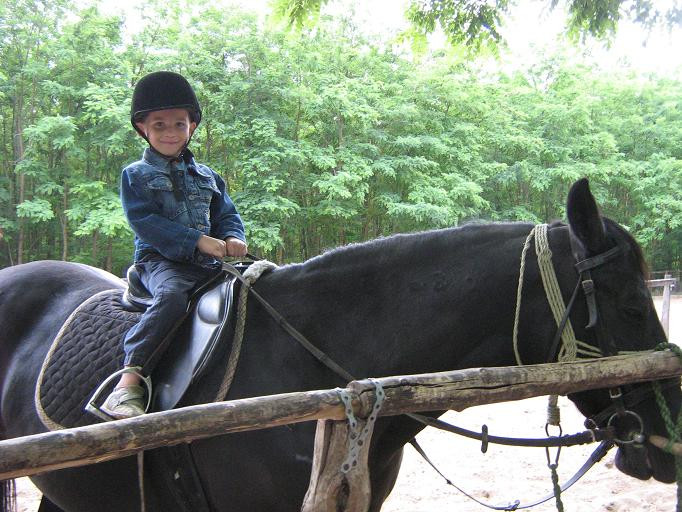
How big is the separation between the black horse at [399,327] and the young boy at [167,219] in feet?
0.88

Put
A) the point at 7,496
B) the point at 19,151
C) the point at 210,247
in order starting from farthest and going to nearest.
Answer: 1. the point at 19,151
2. the point at 7,496
3. the point at 210,247

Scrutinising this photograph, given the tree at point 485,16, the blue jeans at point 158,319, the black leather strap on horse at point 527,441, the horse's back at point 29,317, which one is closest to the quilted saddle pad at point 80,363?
the horse's back at point 29,317

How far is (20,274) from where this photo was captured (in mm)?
3117

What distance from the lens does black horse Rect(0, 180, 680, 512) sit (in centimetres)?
173

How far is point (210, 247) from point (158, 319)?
14.7 inches

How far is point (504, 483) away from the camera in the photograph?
442cm

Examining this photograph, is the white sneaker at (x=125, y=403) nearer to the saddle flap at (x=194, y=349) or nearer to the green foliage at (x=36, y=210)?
the saddle flap at (x=194, y=349)

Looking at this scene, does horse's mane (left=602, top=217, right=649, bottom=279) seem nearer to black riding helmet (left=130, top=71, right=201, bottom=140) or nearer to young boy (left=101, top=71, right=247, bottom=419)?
young boy (left=101, top=71, right=247, bottom=419)

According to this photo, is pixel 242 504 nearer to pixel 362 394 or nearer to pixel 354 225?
pixel 362 394

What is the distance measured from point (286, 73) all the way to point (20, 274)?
40.1 feet

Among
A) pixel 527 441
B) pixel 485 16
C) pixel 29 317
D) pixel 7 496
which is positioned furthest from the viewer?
pixel 485 16

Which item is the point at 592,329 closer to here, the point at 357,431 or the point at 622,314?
the point at 622,314

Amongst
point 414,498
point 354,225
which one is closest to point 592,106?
point 354,225

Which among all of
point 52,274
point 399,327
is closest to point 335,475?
point 399,327
